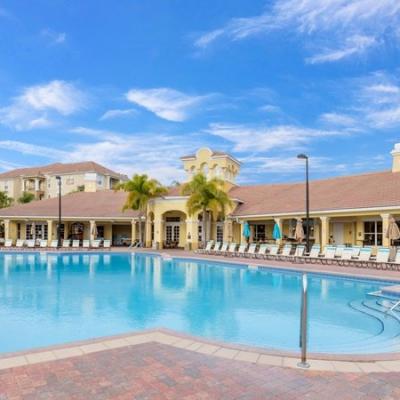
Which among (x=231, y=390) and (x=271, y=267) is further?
(x=271, y=267)

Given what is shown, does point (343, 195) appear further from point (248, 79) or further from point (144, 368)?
point (144, 368)

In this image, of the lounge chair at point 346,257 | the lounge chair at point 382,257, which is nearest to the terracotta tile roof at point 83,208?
the lounge chair at point 346,257

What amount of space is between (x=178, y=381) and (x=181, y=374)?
0.22 meters

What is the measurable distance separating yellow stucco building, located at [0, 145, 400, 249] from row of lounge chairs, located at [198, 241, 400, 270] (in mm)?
2171

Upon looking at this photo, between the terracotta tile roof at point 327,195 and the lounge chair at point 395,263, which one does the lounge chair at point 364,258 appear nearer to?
the lounge chair at point 395,263

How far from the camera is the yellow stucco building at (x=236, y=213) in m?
23.3

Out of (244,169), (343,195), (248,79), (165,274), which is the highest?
(248,79)

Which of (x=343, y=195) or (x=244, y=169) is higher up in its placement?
(x=244, y=169)

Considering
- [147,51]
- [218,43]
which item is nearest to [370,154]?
[218,43]

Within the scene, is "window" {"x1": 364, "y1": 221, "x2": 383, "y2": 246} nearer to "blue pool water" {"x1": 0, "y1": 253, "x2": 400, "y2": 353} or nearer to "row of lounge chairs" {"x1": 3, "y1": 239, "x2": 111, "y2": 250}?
"blue pool water" {"x1": 0, "y1": 253, "x2": 400, "y2": 353}

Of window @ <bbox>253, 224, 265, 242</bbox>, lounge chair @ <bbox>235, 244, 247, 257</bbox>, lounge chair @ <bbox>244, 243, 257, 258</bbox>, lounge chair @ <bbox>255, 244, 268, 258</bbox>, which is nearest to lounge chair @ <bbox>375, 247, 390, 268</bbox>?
lounge chair @ <bbox>255, 244, 268, 258</bbox>

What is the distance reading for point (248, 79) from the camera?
2411 centimetres

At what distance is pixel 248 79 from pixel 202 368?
71.2ft

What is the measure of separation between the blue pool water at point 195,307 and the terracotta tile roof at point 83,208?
50.4 feet
